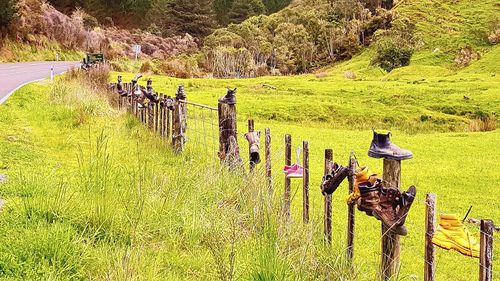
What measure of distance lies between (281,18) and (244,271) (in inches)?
2711

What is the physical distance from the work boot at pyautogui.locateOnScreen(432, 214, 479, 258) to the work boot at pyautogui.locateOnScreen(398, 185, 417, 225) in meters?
0.26

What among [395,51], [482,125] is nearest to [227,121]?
[482,125]

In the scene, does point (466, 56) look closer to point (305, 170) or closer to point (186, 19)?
point (305, 170)

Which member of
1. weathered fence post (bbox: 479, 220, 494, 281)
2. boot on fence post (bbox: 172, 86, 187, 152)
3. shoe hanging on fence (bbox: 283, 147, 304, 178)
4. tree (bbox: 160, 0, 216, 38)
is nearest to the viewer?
weathered fence post (bbox: 479, 220, 494, 281)

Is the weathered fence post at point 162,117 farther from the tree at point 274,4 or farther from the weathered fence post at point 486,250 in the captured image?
the tree at point 274,4

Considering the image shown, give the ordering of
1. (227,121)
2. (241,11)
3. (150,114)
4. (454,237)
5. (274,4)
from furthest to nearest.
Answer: (274,4), (241,11), (150,114), (227,121), (454,237)

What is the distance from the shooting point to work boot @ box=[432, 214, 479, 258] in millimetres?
3649

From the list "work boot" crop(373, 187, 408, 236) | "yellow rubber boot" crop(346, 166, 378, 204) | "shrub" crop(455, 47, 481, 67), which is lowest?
"work boot" crop(373, 187, 408, 236)

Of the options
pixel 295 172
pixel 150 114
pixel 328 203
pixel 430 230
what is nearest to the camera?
pixel 430 230

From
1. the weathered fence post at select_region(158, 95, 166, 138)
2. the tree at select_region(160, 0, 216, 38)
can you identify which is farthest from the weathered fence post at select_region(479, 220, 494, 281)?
the tree at select_region(160, 0, 216, 38)

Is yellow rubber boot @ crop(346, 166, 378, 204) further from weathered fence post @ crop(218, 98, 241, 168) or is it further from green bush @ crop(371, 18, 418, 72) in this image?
green bush @ crop(371, 18, 418, 72)

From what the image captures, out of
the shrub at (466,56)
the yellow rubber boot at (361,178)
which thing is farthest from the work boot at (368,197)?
the shrub at (466,56)

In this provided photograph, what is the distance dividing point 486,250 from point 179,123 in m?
7.29

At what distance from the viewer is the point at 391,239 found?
4.18 m
